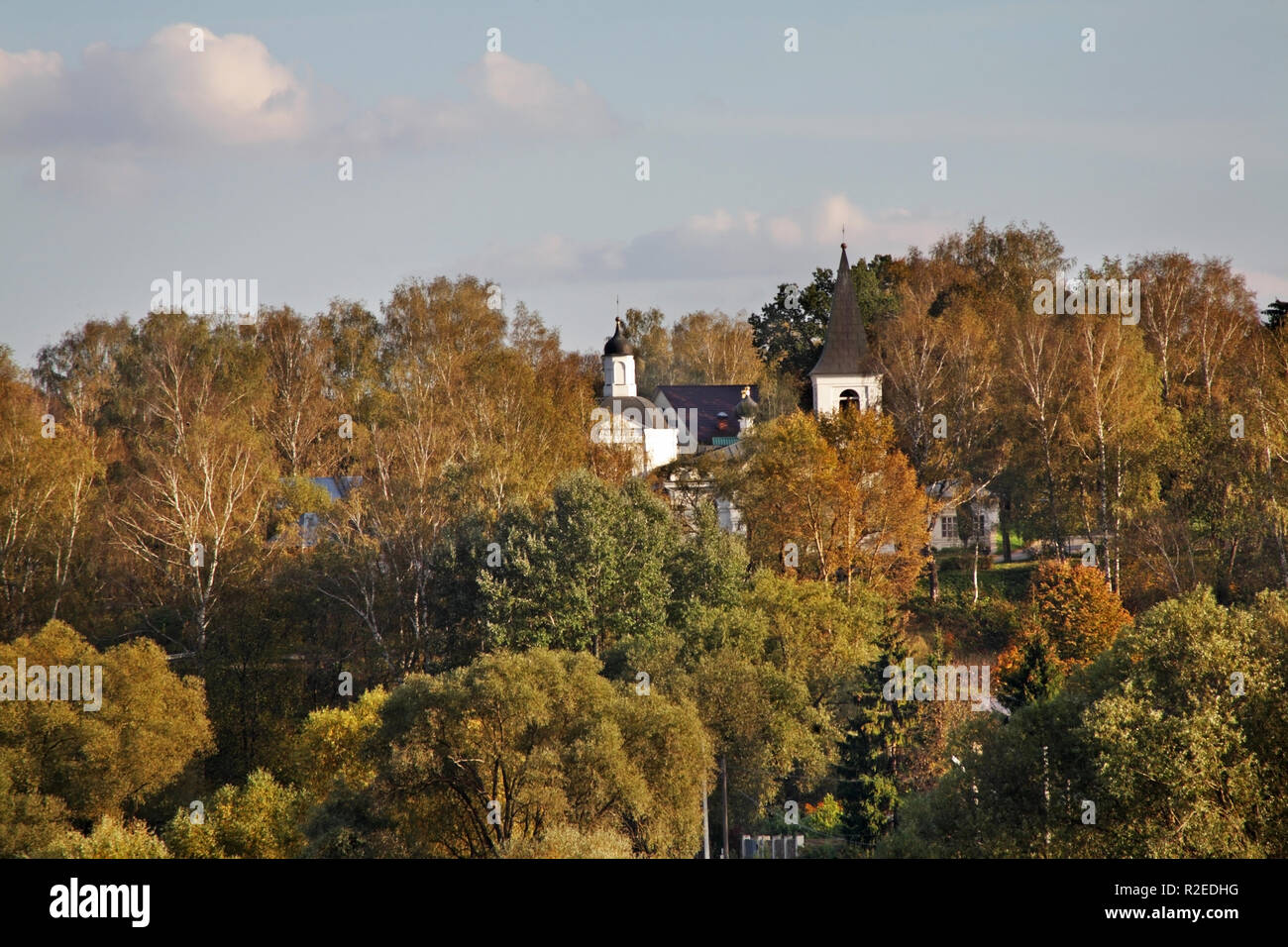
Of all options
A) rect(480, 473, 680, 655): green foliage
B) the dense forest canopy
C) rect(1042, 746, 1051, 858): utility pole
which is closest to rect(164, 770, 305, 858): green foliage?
the dense forest canopy

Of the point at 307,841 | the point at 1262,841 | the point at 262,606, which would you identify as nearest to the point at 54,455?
the point at 262,606

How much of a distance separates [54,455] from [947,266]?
3554 cm

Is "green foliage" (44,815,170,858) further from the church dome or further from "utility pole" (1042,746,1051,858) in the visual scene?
the church dome

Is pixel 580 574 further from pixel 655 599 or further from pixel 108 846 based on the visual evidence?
pixel 108 846

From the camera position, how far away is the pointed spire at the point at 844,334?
58938mm

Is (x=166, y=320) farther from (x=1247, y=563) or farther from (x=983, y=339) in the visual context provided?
(x=1247, y=563)

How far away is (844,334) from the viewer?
195 ft

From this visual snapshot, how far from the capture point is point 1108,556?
4566 centimetres

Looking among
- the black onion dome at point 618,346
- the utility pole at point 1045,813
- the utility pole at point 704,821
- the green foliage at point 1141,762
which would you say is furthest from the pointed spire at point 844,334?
the utility pole at point 1045,813

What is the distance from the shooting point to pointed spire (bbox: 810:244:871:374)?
5894 centimetres

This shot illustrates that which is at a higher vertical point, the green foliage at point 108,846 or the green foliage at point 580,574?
the green foliage at point 580,574

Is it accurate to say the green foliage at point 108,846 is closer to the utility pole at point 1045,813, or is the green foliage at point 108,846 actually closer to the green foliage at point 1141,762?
the green foliage at point 1141,762
